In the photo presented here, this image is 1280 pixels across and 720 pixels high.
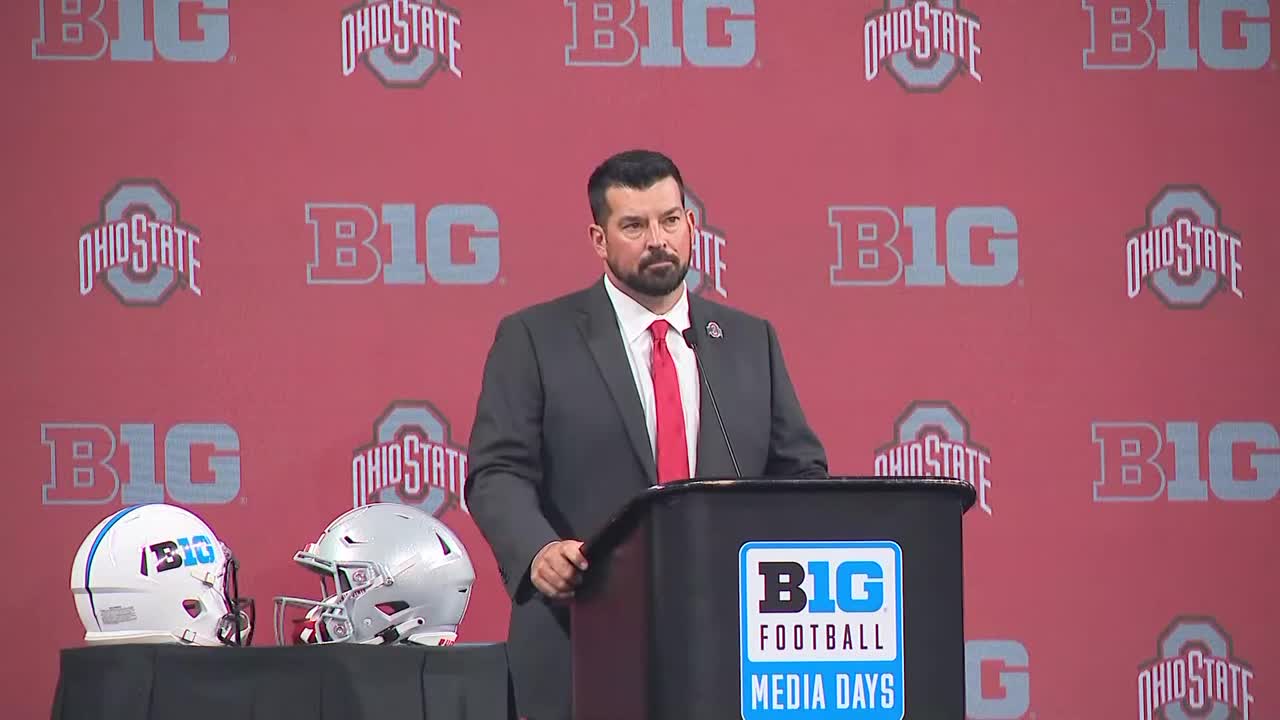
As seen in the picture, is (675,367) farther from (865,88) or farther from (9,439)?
(9,439)

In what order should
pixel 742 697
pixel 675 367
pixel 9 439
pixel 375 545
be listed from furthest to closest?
pixel 9 439 → pixel 375 545 → pixel 675 367 → pixel 742 697

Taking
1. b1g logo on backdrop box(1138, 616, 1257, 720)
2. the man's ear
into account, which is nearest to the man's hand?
the man's ear

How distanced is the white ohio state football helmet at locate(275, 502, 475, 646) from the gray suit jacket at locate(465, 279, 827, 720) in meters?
0.57

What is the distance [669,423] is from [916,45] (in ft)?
6.25

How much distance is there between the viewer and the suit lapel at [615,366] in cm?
261

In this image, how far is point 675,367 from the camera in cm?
269

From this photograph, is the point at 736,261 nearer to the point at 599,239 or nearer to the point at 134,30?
the point at 599,239

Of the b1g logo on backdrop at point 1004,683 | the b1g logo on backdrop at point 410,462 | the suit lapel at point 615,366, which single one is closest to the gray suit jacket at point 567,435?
the suit lapel at point 615,366

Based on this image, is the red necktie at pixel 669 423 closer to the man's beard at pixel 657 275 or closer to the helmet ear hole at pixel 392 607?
the man's beard at pixel 657 275

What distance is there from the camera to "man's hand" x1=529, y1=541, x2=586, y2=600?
7.14 feet

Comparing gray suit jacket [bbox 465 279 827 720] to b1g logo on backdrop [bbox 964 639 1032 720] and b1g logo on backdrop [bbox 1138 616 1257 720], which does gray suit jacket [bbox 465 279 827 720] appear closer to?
b1g logo on backdrop [bbox 964 639 1032 720]

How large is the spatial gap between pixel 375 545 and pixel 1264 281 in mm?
2526

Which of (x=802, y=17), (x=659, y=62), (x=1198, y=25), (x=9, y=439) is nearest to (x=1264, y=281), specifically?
(x=1198, y=25)

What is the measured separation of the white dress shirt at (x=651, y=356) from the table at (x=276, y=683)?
0.70 meters
